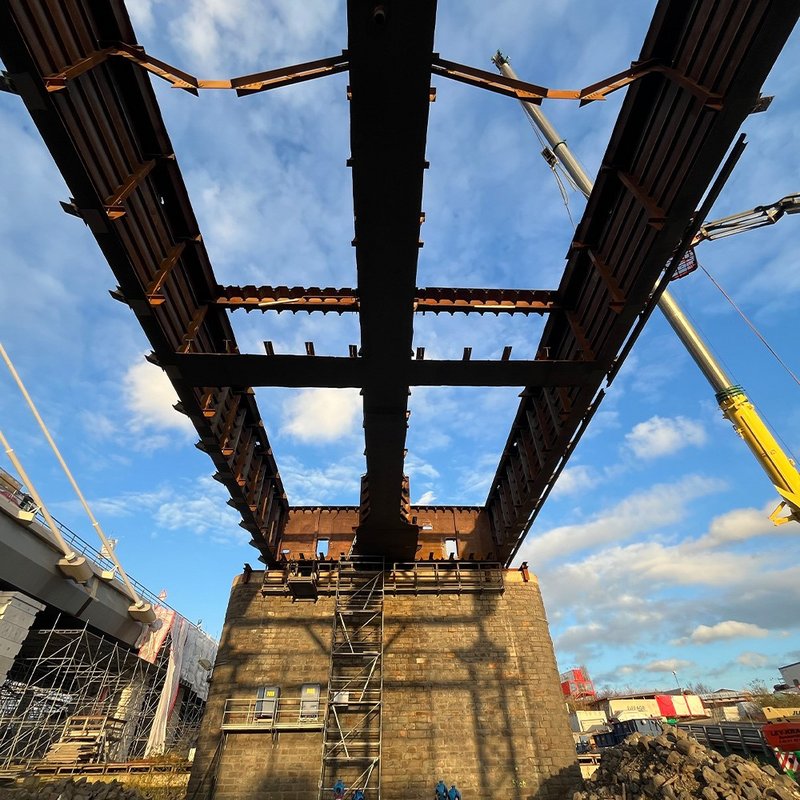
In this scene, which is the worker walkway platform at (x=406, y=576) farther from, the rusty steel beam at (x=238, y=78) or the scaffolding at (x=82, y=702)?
the rusty steel beam at (x=238, y=78)

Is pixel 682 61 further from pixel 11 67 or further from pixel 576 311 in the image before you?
pixel 11 67

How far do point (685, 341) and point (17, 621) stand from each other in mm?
26984

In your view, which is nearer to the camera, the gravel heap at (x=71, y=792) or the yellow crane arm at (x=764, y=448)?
the gravel heap at (x=71, y=792)

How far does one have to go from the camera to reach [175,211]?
939 centimetres

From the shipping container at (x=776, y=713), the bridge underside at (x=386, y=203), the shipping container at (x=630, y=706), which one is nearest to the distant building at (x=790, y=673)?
the shipping container at (x=630, y=706)

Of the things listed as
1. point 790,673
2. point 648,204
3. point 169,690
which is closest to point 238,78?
point 648,204

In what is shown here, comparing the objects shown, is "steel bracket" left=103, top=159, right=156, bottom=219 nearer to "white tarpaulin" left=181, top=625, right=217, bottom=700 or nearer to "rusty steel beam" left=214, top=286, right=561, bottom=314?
"rusty steel beam" left=214, top=286, right=561, bottom=314

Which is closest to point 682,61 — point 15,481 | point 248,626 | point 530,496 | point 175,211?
point 175,211

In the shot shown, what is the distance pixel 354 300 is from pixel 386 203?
3424 millimetres

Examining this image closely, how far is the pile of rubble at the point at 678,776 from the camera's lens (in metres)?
10.0

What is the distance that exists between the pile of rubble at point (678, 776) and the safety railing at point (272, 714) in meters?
7.53

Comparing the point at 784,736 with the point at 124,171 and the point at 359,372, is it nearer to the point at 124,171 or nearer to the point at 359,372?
the point at 359,372

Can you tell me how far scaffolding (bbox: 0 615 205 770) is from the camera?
21703 mm

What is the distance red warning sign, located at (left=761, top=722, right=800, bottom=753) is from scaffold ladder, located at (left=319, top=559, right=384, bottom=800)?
10.7 metres
